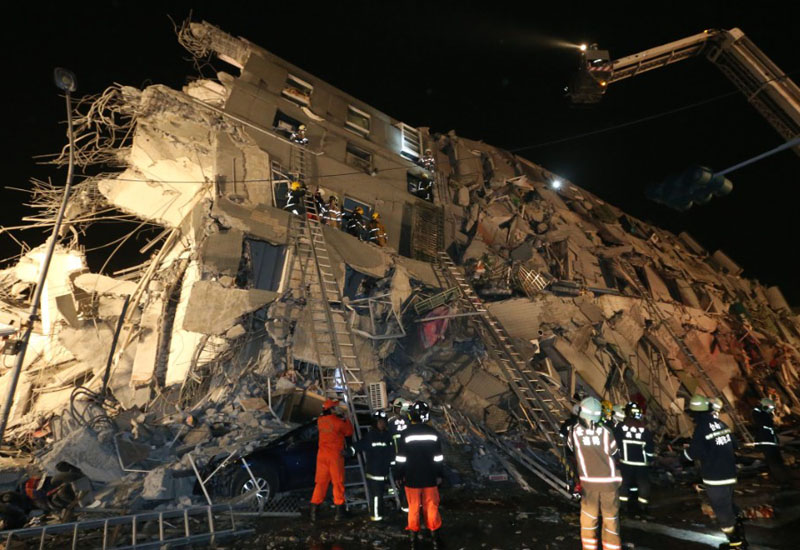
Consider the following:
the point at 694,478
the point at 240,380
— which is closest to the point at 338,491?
the point at 240,380

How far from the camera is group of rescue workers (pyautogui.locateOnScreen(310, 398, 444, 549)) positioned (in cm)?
501

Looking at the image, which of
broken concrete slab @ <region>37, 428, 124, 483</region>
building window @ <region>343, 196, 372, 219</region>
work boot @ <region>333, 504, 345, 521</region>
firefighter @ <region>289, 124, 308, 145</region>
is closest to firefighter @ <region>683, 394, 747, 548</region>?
work boot @ <region>333, 504, 345, 521</region>

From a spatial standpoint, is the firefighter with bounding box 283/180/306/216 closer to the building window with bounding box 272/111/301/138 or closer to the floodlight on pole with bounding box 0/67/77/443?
the building window with bounding box 272/111/301/138

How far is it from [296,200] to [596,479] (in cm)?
963

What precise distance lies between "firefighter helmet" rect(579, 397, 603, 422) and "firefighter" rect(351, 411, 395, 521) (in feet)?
8.87

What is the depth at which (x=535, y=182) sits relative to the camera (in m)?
21.3

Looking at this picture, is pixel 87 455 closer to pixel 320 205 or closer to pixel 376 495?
pixel 376 495

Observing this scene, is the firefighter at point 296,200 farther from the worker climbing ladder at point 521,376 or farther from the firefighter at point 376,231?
the worker climbing ladder at point 521,376

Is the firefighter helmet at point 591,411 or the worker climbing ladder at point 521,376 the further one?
the worker climbing ladder at point 521,376

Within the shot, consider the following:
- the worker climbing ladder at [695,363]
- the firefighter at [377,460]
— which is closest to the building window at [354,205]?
the firefighter at [377,460]

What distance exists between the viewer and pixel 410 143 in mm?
18328

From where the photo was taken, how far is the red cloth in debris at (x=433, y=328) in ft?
37.0

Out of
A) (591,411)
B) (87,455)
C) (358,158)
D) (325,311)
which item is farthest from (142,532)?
(358,158)

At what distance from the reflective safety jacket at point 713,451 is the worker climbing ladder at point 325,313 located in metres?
4.87
